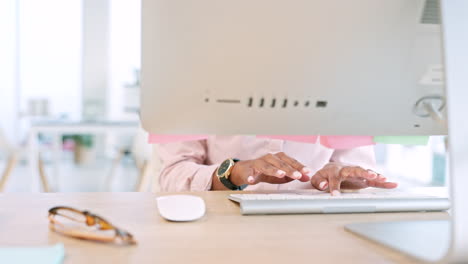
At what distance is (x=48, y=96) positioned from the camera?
5.59 m

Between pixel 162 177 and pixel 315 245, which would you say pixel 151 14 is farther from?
pixel 162 177

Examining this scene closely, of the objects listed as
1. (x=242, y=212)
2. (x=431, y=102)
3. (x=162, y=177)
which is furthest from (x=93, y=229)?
(x=162, y=177)

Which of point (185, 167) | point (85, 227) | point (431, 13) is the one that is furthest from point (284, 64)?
point (185, 167)

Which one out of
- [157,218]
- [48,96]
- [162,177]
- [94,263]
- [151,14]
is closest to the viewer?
[94,263]

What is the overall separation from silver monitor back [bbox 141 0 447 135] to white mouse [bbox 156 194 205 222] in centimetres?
13

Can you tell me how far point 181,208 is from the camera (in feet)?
2.41

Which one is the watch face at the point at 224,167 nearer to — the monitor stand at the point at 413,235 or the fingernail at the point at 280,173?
the fingernail at the point at 280,173

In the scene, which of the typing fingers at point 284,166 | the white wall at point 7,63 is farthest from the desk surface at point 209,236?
the white wall at point 7,63

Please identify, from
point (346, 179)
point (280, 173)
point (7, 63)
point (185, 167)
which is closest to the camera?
point (280, 173)

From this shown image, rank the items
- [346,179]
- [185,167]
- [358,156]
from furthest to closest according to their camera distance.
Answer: [358,156] < [185,167] < [346,179]

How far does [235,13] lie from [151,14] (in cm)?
11

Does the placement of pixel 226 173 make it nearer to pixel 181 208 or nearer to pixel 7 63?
pixel 181 208

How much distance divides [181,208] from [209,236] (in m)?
0.12

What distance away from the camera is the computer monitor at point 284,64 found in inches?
24.3
